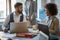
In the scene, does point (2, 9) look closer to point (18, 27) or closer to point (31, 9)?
point (31, 9)

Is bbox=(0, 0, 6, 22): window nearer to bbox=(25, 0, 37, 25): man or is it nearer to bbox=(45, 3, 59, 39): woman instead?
bbox=(25, 0, 37, 25): man

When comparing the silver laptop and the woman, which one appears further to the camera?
the woman

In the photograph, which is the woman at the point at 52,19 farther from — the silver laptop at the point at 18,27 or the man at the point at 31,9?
the man at the point at 31,9

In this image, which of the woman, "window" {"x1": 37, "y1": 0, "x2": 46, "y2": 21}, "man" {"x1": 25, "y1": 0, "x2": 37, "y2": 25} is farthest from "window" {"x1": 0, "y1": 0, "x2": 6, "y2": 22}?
the woman

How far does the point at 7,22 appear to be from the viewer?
383 centimetres

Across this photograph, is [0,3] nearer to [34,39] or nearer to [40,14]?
[40,14]

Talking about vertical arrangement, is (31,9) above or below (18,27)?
above

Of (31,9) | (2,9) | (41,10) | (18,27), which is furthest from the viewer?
(2,9)

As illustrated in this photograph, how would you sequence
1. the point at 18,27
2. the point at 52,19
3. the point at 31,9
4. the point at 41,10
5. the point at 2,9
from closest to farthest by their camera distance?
1. the point at 18,27
2. the point at 52,19
3. the point at 41,10
4. the point at 31,9
5. the point at 2,9

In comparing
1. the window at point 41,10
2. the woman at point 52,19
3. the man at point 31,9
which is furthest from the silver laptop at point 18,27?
the man at point 31,9

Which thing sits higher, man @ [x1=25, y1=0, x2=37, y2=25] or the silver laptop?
man @ [x1=25, y1=0, x2=37, y2=25]

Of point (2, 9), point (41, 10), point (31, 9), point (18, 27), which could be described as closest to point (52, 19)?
point (18, 27)

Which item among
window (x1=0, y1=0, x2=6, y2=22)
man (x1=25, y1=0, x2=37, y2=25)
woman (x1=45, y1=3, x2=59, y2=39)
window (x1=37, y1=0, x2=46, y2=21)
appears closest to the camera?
woman (x1=45, y1=3, x2=59, y2=39)

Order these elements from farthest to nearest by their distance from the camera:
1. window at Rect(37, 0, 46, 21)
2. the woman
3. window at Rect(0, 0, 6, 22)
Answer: window at Rect(0, 0, 6, 22)
window at Rect(37, 0, 46, 21)
the woman
